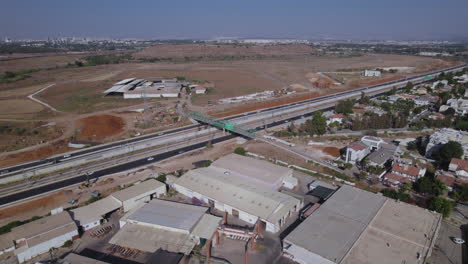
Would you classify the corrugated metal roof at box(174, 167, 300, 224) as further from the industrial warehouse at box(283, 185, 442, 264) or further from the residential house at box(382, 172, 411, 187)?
the residential house at box(382, 172, 411, 187)

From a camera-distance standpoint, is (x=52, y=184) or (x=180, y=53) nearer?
(x=52, y=184)

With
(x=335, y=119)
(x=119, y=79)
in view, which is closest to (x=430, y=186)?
(x=335, y=119)

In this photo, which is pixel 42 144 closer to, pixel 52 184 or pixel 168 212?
pixel 52 184

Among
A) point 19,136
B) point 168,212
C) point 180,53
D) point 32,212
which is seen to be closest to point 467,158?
point 168,212

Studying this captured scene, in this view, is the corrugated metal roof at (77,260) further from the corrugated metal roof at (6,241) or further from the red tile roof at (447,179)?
the red tile roof at (447,179)

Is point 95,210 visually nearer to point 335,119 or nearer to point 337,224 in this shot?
point 337,224

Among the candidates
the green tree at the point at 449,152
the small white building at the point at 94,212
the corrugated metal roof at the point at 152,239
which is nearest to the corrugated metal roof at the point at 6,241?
the small white building at the point at 94,212
